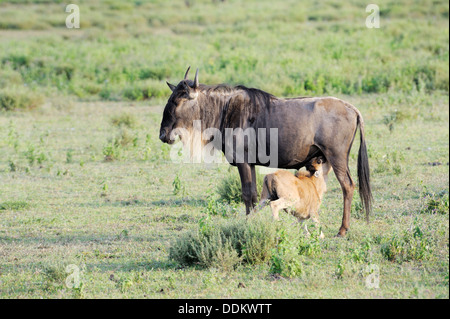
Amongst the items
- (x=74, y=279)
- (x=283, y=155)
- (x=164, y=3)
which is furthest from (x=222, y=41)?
(x=74, y=279)

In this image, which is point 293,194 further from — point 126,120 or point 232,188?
point 126,120

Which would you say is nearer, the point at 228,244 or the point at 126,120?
the point at 228,244

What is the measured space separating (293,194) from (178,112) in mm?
1576

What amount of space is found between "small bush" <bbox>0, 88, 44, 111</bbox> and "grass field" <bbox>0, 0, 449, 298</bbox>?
0.05 metres

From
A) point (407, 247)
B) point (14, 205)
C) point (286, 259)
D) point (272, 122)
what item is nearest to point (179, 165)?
point (14, 205)

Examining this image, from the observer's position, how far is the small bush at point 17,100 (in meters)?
15.3

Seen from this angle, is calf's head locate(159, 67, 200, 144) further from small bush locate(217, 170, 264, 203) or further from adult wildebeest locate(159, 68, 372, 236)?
small bush locate(217, 170, 264, 203)

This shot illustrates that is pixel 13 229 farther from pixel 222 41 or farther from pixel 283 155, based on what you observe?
pixel 222 41

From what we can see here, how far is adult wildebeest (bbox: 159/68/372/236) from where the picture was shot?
22.5 feet

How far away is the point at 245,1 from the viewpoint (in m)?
38.5

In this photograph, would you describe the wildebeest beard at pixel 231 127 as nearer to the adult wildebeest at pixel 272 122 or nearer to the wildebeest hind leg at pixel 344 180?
the adult wildebeest at pixel 272 122

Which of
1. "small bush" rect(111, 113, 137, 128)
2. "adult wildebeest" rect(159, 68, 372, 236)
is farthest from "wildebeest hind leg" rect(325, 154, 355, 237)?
"small bush" rect(111, 113, 137, 128)

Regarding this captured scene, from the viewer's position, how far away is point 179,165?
1063 centimetres
